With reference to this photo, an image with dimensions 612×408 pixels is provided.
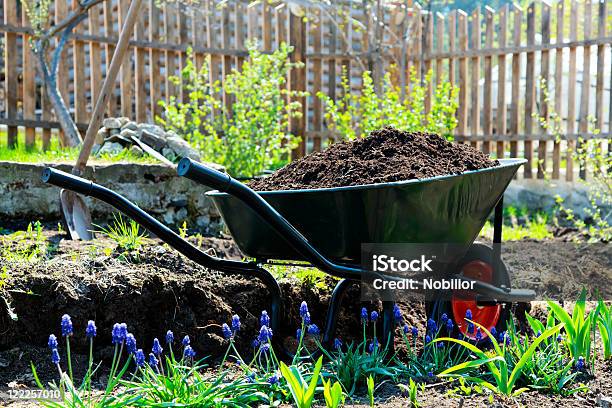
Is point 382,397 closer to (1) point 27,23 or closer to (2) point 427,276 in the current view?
(2) point 427,276

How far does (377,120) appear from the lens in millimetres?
6840

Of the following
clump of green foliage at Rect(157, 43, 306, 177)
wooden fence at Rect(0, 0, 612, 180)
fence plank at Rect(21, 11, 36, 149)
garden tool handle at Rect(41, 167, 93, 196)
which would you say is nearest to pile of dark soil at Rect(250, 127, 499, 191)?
garden tool handle at Rect(41, 167, 93, 196)

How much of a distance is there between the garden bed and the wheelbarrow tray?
39 cm

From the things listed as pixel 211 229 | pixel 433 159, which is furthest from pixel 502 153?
pixel 433 159

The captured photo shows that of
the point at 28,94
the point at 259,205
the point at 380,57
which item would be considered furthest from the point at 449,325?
the point at 380,57

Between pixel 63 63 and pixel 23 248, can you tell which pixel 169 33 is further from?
pixel 23 248

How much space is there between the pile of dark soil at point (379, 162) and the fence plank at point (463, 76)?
5.62 metres

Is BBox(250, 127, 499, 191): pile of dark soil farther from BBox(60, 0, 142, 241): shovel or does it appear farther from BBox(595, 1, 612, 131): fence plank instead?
BBox(595, 1, 612, 131): fence plank

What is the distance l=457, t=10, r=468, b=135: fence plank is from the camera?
8.30 metres

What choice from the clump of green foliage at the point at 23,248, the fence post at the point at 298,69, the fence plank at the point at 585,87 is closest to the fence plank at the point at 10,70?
the fence post at the point at 298,69

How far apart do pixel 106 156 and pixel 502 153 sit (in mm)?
4533

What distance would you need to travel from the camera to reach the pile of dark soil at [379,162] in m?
2.62

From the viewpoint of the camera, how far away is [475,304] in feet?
9.98

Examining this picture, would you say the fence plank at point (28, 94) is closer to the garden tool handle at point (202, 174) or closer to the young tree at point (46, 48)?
the young tree at point (46, 48)
